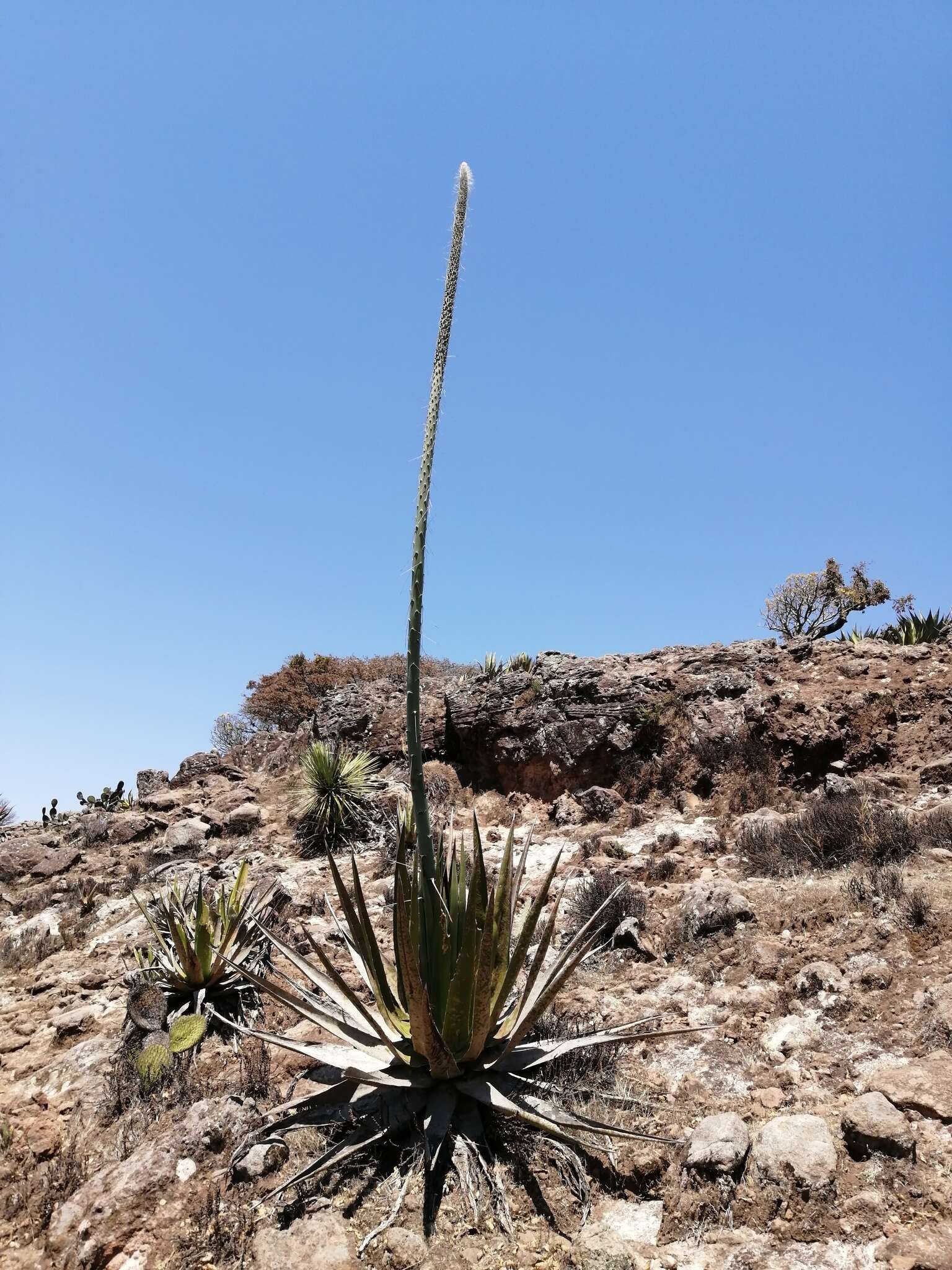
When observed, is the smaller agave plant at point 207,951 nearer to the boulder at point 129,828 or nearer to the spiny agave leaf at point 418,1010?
the spiny agave leaf at point 418,1010

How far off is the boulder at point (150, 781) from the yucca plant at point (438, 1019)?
1219cm

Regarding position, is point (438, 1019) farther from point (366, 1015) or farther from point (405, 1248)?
point (405, 1248)

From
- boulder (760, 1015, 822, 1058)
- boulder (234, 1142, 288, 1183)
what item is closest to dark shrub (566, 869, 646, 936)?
boulder (760, 1015, 822, 1058)

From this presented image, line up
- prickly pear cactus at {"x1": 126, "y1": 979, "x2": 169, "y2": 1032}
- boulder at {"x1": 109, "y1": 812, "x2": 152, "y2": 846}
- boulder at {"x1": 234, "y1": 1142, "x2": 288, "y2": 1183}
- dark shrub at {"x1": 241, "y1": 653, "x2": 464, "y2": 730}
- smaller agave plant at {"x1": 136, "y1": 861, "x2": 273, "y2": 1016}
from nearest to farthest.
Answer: boulder at {"x1": 234, "y1": 1142, "x2": 288, "y2": 1183}
prickly pear cactus at {"x1": 126, "y1": 979, "x2": 169, "y2": 1032}
smaller agave plant at {"x1": 136, "y1": 861, "x2": 273, "y2": 1016}
boulder at {"x1": 109, "y1": 812, "x2": 152, "y2": 846}
dark shrub at {"x1": 241, "y1": 653, "x2": 464, "y2": 730}

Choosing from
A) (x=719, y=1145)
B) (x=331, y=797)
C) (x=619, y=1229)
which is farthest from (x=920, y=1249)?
(x=331, y=797)

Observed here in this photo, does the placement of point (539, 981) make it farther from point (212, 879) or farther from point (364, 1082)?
point (212, 879)

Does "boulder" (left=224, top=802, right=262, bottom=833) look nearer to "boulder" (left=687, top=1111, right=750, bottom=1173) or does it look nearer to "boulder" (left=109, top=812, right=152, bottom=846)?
"boulder" (left=109, top=812, right=152, bottom=846)

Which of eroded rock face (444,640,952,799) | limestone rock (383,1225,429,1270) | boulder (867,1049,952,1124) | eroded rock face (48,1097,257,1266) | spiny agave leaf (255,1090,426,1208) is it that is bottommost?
eroded rock face (48,1097,257,1266)

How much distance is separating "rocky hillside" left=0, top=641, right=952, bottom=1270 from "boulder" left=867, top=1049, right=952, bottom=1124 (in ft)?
0.04

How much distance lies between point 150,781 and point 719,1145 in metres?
14.3

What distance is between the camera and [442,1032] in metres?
3.61

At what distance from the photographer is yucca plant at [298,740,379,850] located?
34.1 ft

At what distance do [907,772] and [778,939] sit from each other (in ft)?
14.4

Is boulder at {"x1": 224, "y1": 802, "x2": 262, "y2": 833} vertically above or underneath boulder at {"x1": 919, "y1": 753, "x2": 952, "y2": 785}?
underneath
